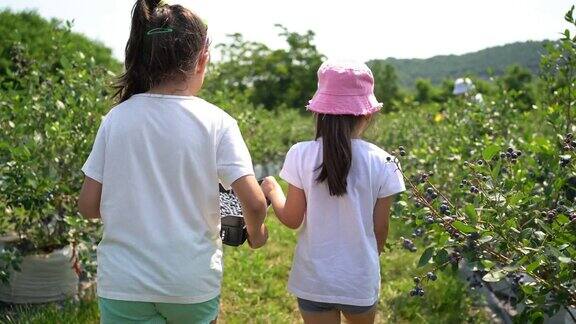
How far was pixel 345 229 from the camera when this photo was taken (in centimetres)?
196

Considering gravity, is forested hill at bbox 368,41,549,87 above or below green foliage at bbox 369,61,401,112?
above

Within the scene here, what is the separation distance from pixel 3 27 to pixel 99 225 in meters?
4.09

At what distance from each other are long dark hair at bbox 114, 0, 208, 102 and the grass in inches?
58.2

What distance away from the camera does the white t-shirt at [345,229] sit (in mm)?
1950

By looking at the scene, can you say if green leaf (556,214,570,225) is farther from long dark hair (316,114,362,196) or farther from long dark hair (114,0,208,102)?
long dark hair (114,0,208,102)

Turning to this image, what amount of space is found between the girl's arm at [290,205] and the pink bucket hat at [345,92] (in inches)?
9.9

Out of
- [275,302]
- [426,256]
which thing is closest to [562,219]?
[426,256]

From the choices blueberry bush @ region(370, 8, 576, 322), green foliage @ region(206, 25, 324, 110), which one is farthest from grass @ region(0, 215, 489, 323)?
green foliage @ region(206, 25, 324, 110)

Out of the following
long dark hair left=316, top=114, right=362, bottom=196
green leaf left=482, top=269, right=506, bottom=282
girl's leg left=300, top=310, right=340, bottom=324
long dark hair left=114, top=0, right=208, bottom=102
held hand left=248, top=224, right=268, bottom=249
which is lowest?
girl's leg left=300, top=310, right=340, bottom=324

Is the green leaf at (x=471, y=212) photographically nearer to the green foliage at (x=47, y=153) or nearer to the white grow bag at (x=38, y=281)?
the green foliage at (x=47, y=153)

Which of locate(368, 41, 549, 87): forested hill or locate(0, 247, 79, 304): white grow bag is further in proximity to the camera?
locate(368, 41, 549, 87): forested hill

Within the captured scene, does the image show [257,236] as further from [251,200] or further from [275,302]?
[275,302]

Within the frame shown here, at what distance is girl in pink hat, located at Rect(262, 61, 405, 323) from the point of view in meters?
1.95

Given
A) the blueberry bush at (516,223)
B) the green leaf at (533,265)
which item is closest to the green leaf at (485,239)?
the blueberry bush at (516,223)
